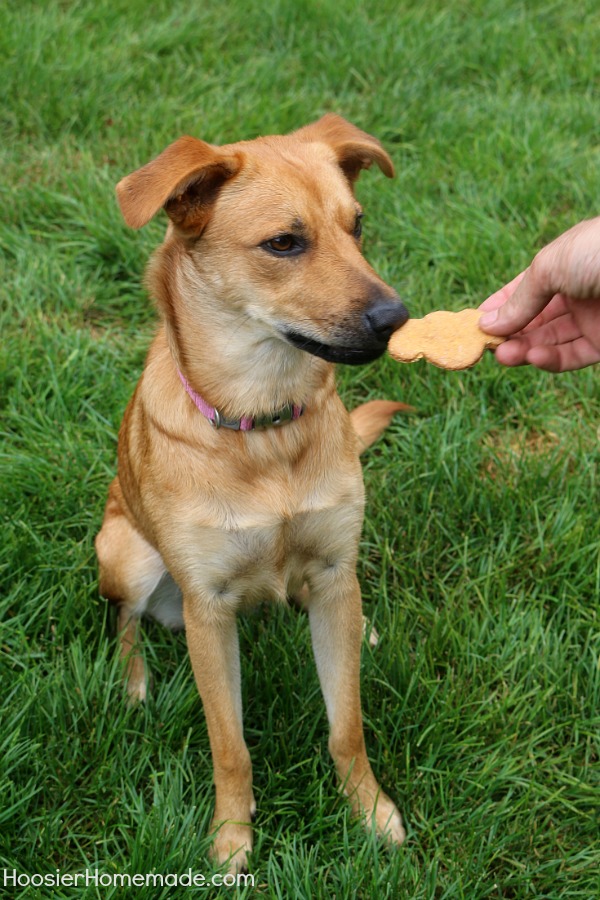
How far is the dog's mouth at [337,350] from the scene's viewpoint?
2434mm

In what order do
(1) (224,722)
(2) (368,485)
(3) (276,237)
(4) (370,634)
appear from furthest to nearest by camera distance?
(2) (368,485) → (4) (370,634) → (1) (224,722) → (3) (276,237)

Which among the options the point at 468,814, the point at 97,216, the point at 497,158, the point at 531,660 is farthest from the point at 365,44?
the point at 468,814

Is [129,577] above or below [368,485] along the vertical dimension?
above

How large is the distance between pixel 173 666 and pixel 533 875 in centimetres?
138

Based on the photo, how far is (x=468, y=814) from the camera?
110 inches

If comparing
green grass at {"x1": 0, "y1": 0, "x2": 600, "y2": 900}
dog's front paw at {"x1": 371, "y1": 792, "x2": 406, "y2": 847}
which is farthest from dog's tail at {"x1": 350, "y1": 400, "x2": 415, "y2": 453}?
dog's front paw at {"x1": 371, "y1": 792, "x2": 406, "y2": 847}

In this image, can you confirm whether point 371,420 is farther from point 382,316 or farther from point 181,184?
point 181,184

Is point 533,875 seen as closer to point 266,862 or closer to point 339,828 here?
point 339,828

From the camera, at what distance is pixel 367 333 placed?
240 cm

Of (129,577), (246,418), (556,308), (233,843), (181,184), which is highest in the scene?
(181,184)

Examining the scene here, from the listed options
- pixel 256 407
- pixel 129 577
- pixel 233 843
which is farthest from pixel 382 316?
pixel 233 843

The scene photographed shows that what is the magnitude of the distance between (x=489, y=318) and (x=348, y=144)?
0.69 meters

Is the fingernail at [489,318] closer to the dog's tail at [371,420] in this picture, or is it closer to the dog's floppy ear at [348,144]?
the dog's floppy ear at [348,144]

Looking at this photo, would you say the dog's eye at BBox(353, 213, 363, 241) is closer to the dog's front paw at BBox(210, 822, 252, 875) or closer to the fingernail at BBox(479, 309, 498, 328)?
the fingernail at BBox(479, 309, 498, 328)
